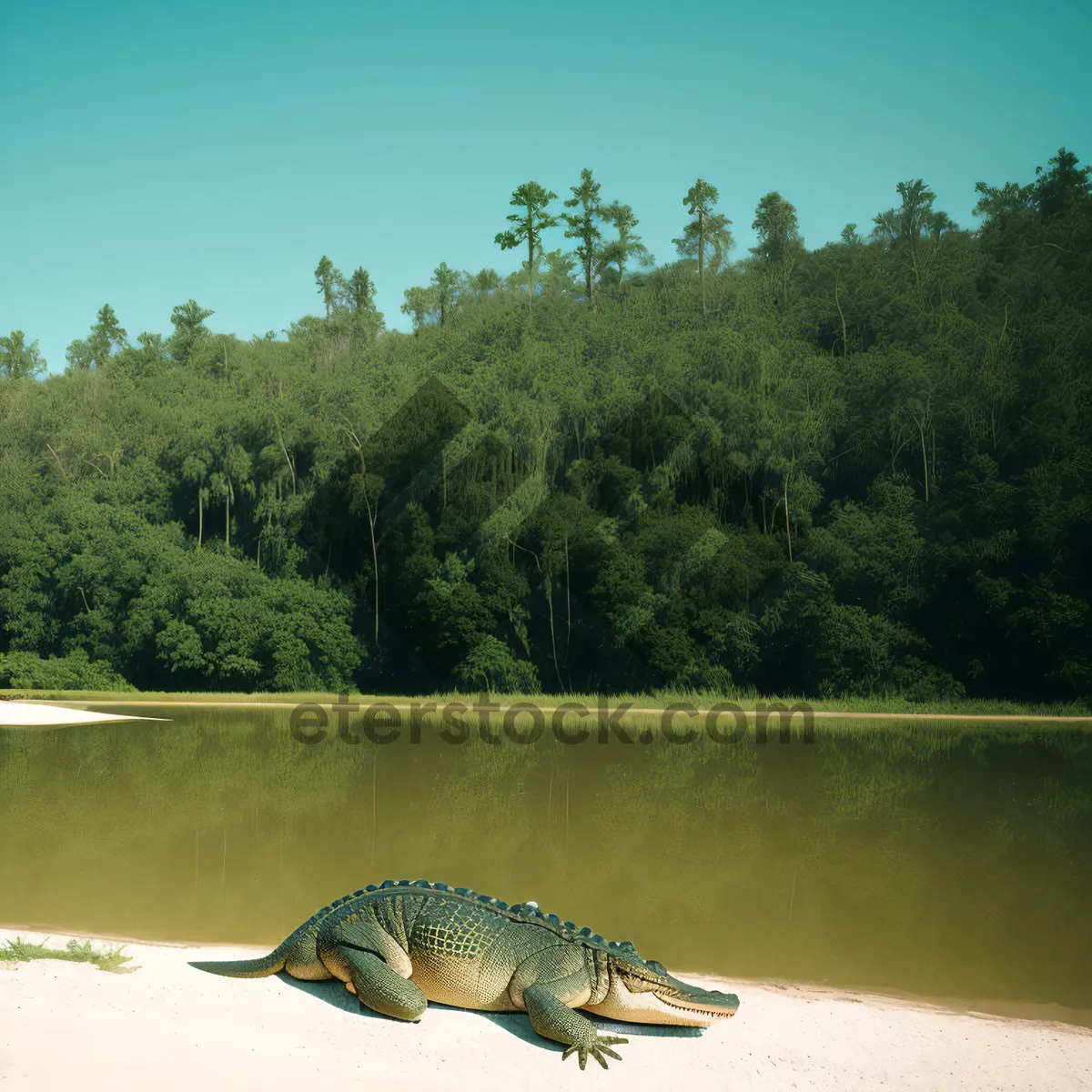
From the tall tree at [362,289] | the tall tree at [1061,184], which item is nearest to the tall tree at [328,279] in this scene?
the tall tree at [362,289]

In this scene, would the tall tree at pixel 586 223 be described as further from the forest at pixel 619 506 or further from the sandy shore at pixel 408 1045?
the sandy shore at pixel 408 1045

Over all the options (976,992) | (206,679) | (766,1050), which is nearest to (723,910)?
(976,992)

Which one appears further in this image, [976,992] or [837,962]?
[837,962]

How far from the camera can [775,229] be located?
5253 cm

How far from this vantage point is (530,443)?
35.5 metres

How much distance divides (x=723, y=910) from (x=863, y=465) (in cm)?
2923

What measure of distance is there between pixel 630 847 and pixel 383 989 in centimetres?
543

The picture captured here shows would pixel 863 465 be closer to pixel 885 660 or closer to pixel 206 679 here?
pixel 885 660

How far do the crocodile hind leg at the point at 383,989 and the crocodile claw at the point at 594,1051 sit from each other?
77 cm

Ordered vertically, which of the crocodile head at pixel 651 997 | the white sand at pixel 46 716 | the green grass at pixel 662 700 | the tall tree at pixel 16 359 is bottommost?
the green grass at pixel 662 700

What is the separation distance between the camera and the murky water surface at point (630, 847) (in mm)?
7141

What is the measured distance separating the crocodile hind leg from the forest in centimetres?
2580

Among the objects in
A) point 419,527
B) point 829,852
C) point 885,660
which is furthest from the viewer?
point 419,527

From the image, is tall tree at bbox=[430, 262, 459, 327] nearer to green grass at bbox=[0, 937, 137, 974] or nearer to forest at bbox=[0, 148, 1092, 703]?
forest at bbox=[0, 148, 1092, 703]
